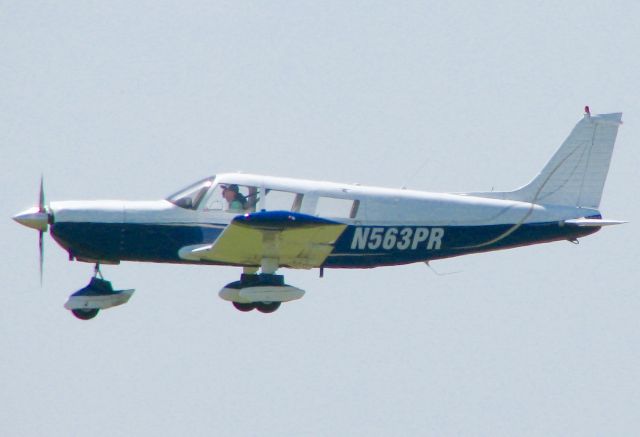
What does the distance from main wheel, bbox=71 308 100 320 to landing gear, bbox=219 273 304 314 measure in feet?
6.47

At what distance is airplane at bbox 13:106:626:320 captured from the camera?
22984 millimetres

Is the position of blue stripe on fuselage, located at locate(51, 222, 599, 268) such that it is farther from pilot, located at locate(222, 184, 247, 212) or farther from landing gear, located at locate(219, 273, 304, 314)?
landing gear, located at locate(219, 273, 304, 314)

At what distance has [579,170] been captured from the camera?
25750mm

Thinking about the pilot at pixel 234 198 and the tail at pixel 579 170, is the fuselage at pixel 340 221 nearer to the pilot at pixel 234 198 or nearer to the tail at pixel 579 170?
the pilot at pixel 234 198

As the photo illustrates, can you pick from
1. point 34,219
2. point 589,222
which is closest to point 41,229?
point 34,219

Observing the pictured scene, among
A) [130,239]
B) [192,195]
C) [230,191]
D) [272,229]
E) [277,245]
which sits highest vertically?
[230,191]

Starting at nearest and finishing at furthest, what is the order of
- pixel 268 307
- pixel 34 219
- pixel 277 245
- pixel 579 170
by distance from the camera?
pixel 34 219, pixel 277 245, pixel 268 307, pixel 579 170

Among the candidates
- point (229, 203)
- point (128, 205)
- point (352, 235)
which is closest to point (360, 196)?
point (352, 235)

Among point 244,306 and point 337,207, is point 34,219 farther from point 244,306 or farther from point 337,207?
point 337,207

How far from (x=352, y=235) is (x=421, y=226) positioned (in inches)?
48.2

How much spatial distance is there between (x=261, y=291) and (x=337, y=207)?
5.90 feet

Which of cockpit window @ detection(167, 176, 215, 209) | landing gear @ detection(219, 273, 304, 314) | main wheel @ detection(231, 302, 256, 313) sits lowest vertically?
main wheel @ detection(231, 302, 256, 313)

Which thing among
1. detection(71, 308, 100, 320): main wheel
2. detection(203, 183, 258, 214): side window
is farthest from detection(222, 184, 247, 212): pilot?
detection(71, 308, 100, 320): main wheel

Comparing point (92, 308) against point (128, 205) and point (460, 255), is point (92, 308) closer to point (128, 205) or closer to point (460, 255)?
point (128, 205)
